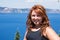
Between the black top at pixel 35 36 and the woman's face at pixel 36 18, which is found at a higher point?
the woman's face at pixel 36 18

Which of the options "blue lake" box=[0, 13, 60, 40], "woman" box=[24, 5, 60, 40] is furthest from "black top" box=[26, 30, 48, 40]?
"blue lake" box=[0, 13, 60, 40]

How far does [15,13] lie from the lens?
11.4ft

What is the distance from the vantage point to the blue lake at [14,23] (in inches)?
135

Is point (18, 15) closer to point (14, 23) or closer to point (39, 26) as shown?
point (14, 23)

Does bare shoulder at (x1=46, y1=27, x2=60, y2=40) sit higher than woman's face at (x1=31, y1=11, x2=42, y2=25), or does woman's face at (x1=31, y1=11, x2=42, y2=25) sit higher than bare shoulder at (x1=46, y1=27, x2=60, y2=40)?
woman's face at (x1=31, y1=11, x2=42, y2=25)

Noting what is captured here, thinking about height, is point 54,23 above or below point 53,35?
below

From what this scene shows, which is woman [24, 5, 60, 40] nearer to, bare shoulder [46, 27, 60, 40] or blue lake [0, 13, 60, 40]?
bare shoulder [46, 27, 60, 40]

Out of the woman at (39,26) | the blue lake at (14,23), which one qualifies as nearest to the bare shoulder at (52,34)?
the woman at (39,26)

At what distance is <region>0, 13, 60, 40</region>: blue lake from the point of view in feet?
11.3

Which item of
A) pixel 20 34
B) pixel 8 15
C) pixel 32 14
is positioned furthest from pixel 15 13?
pixel 32 14

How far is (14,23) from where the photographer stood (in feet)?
11.3

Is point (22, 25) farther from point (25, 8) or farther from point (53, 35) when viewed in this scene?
point (53, 35)

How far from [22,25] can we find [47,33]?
211 cm

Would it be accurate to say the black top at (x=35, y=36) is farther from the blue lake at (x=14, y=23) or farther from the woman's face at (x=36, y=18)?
the blue lake at (x=14, y=23)
